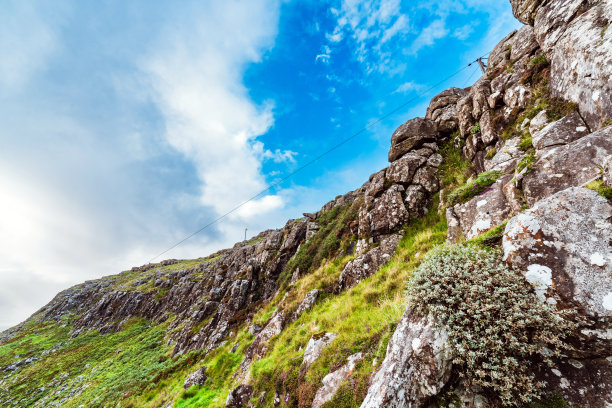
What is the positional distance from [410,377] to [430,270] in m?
2.14

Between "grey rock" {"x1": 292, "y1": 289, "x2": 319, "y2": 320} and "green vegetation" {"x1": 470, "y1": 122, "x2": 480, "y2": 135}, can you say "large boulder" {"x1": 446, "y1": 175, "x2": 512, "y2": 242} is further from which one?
"grey rock" {"x1": 292, "y1": 289, "x2": 319, "y2": 320}

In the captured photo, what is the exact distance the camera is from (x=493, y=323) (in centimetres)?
390

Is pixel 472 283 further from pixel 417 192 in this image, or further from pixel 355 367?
pixel 417 192

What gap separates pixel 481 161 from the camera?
13281 mm

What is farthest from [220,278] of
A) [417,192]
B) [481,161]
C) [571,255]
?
[571,255]

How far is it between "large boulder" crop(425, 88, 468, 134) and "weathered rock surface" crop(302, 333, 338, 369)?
18.2 meters

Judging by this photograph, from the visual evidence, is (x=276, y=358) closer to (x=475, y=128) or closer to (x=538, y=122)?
(x=538, y=122)

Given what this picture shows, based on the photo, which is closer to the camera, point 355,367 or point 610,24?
point 355,367

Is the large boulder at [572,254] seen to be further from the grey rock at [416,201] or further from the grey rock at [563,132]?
the grey rock at [416,201]

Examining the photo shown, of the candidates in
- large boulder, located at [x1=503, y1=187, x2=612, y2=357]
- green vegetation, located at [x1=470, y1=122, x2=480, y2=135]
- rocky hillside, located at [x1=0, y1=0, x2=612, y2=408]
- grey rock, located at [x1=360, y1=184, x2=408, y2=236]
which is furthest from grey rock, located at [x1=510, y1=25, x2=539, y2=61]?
large boulder, located at [x1=503, y1=187, x2=612, y2=357]

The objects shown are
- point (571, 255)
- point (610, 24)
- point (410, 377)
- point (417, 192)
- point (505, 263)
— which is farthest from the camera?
point (417, 192)

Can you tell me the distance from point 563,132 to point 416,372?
1054cm

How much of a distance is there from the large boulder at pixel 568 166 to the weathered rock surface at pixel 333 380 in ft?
23.8

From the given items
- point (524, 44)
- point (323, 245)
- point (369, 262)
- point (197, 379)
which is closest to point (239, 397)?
point (197, 379)
